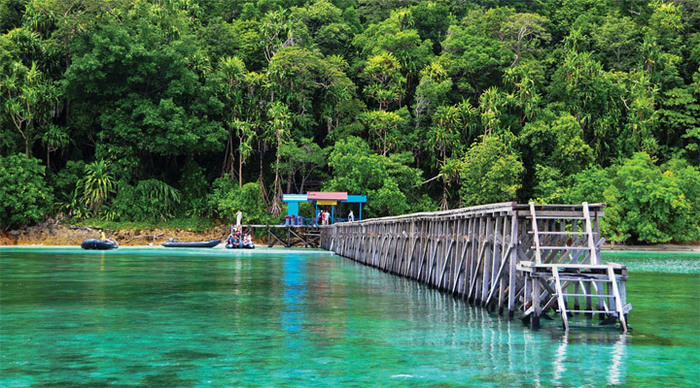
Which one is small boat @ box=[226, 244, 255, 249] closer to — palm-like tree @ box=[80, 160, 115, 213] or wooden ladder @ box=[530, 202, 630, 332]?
palm-like tree @ box=[80, 160, 115, 213]

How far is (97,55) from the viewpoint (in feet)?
171

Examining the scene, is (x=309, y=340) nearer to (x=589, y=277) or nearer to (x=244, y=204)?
(x=589, y=277)

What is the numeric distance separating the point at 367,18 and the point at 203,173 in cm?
2266

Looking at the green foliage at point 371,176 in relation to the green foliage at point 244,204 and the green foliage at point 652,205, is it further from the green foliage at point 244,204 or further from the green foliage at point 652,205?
the green foliage at point 652,205

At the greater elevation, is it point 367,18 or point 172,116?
point 367,18

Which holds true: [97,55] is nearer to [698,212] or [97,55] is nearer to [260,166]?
[260,166]

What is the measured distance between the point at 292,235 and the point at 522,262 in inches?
Answer: 1643

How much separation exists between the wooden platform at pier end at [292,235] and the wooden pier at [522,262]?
26.0 meters

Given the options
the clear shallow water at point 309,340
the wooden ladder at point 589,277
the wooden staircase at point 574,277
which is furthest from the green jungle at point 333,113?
the wooden ladder at point 589,277

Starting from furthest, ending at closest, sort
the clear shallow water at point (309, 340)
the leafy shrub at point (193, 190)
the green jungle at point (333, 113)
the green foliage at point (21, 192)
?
the leafy shrub at point (193, 190), the green jungle at point (333, 113), the green foliage at point (21, 192), the clear shallow water at point (309, 340)

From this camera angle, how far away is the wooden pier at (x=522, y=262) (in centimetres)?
Result: 1398

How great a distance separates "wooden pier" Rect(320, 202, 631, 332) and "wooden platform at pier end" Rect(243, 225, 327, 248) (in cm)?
2601

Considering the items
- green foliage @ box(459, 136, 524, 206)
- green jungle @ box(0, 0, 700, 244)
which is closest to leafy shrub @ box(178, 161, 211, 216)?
green jungle @ box(0, 0, 700, 244)

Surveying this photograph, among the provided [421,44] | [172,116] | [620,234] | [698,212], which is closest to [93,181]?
[172,116]
